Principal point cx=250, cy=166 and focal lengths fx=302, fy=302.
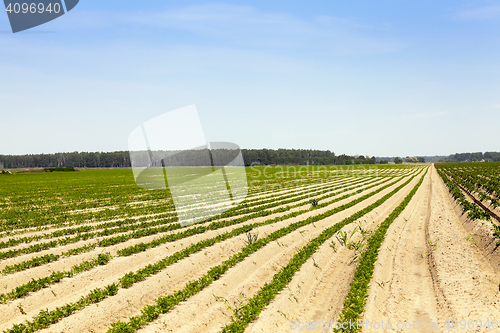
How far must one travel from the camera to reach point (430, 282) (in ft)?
26.6

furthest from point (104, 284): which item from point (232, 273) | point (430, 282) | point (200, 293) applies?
point (430, 282)

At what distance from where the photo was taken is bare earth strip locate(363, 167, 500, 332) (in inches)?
249

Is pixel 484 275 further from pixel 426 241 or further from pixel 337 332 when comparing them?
pixel 337 332

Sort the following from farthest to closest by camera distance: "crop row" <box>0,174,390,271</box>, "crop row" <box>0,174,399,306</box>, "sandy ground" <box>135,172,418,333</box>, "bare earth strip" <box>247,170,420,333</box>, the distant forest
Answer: the distant forest
"crop row" <box>0,174,390,271</box>
"crop row" <box>0,174,399,306</box>
"bare earth strip" <box>247,170,420,333</box>
"sandy ground" <box>135,172,418,333</box>

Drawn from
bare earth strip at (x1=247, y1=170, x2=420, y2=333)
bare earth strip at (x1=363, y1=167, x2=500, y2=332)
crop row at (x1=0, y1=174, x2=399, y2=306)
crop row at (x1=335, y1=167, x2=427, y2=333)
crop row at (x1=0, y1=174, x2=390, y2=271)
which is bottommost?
bare earth strip at (x1=363, y1=167, x2=500, y2=332)

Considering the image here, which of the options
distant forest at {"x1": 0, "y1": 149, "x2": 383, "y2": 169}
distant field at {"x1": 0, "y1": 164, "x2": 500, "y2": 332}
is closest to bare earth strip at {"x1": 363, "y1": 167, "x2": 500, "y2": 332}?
distant field at {"x1": 0, "y1": 164, "x2": 500, "y2": 332}

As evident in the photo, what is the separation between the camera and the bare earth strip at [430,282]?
6.32m

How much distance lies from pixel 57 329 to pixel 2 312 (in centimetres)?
167

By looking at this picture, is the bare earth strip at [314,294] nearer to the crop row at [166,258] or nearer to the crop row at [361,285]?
the crop row at [361,285]

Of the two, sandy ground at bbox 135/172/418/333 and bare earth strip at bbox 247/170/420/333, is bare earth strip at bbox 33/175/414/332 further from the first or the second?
bare earth strip at bbox 247/170/420/333

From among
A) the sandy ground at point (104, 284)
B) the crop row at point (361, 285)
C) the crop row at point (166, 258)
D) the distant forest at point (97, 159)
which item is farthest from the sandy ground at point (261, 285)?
the distant forest at point (97, 159)

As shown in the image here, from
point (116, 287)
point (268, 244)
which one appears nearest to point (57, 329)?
point (116, 287)

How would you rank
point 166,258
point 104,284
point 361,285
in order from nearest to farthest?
point 361,285 < point 104,284 < point 166,258

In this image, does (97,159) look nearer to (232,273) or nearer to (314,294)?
(232,273)
